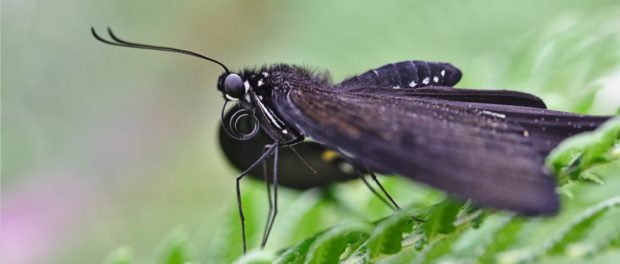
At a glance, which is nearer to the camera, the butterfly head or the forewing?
the forewing

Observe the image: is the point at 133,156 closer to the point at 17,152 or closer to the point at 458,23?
the point at 17,152

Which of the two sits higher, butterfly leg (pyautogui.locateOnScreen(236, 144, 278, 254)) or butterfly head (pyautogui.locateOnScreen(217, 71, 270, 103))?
Result: butterfly head (pyautogui.locateOnScreen(217, 71, 270, 103))

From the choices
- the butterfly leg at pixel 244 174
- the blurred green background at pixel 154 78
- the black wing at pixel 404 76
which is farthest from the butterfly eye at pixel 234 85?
the blurred green background at pixel 154 78

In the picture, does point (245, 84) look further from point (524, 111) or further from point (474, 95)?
point (524, 111)

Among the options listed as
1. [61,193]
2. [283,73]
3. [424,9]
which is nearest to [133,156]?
[61,193]

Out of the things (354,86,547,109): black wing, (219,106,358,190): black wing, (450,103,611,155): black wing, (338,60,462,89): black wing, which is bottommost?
(450,103,611,155): black wing

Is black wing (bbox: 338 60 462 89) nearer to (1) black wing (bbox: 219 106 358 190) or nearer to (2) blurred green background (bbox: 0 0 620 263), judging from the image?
(1) black wing (bbox: 219 106 358 190)

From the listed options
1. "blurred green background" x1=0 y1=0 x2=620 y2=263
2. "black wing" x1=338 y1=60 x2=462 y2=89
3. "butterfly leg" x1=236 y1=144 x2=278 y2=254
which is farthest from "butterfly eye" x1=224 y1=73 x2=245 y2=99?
"blurred green background" x1=0 y1=0 x2=620 y2=263
